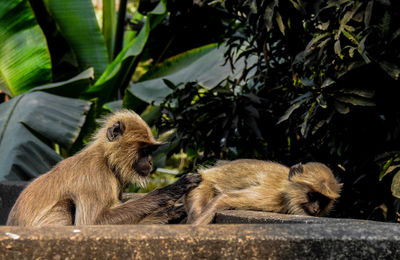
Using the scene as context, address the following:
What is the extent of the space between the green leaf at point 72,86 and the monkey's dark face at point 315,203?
4.75m

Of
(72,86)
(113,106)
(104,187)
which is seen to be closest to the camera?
(104,187)

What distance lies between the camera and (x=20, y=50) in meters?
9.12

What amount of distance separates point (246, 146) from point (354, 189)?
4.25ft

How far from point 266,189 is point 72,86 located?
4926mm

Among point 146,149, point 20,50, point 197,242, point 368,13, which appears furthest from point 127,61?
point 197,242

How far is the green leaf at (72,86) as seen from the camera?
8242 millimetres

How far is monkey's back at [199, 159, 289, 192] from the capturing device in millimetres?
4363

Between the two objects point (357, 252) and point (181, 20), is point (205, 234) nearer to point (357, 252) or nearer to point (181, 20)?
point (357, 252)

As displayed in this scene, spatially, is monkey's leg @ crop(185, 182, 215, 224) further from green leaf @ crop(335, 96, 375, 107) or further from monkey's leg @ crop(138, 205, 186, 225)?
green leaf @ crop(335, 96, 375, 107)

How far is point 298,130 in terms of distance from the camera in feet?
17.1

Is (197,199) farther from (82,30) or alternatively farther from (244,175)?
(82,30)

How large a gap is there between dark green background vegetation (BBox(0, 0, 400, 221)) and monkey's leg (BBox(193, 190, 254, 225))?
884 millimetres

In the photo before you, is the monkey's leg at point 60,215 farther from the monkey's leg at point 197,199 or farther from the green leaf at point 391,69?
the green leaf at point 391,69

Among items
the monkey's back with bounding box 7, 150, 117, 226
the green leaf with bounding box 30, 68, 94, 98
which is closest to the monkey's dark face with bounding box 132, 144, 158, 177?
the monkey's back with bounding box 7, 150, 117, 226
